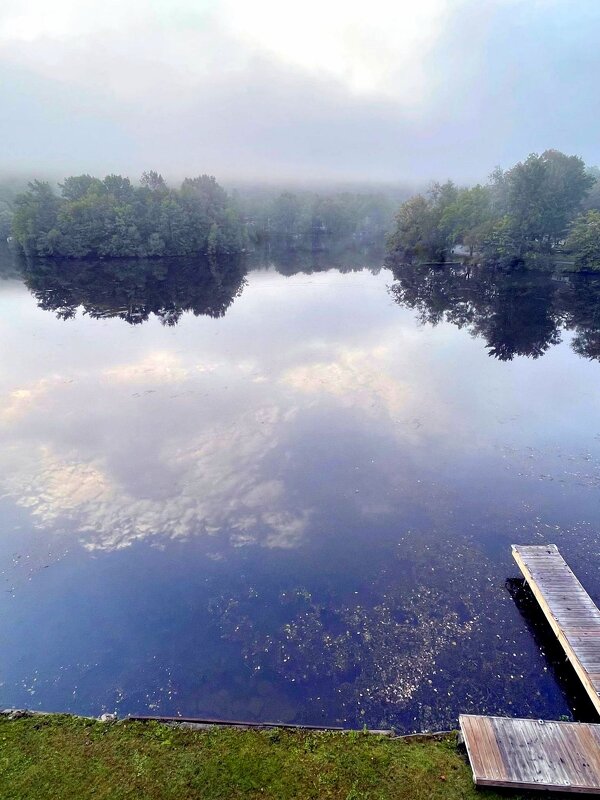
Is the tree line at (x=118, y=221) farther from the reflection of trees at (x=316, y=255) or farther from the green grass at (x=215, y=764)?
the green grass at (x=215, y=764)

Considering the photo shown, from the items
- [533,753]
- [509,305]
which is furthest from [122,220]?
[533,753]

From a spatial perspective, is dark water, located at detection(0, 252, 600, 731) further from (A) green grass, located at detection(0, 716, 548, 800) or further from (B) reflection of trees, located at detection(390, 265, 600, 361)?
(B) reflection of trees, located at detection(390, 265, 600, 361)

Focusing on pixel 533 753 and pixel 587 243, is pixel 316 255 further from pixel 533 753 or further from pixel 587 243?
pixel 533 753

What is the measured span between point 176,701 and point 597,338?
5580 cm

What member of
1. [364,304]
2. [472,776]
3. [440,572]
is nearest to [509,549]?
[440,572]

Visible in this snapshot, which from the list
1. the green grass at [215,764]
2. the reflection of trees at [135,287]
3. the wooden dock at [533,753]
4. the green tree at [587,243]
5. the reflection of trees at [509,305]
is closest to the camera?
the green grass at [215,764]

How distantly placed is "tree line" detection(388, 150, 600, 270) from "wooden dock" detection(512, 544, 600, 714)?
263ft

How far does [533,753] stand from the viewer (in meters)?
11.6

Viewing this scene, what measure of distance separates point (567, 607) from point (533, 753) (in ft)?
20.5

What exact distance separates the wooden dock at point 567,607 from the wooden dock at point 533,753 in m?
1.77

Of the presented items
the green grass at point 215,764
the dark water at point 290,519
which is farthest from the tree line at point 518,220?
the green grass at point 215,764

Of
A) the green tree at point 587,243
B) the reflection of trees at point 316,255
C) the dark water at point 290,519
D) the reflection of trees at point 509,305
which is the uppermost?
the green tree at point 587,243

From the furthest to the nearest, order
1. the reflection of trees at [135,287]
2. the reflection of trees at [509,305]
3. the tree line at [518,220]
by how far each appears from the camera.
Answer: the tree line at [518,220] → the reflection of trees at [135,287] → the reflection of trees at [509,305]

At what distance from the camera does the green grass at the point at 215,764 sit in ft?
35.7
